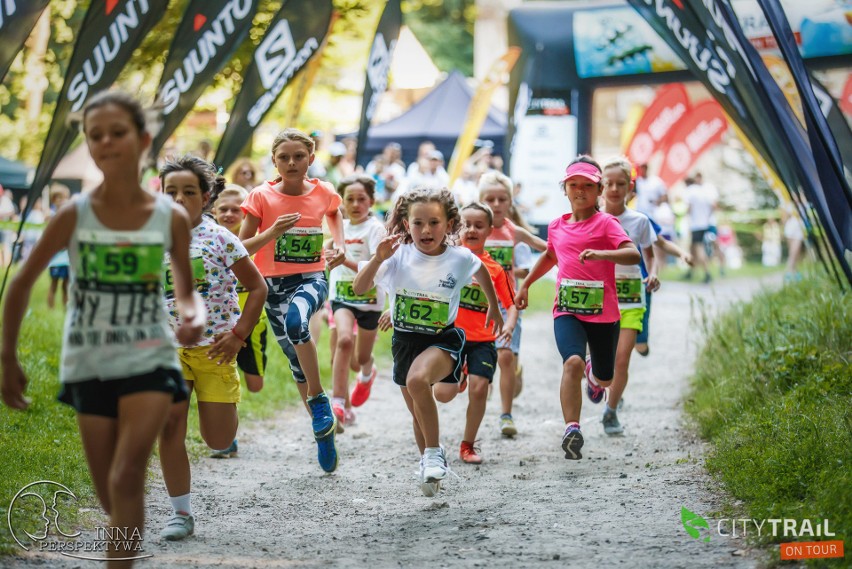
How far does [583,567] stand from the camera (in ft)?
15.0

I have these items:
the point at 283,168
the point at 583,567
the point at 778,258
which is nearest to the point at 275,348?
the point at 283,168

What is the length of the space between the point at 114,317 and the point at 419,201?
2479 millimetres

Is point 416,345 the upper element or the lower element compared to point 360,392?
upper

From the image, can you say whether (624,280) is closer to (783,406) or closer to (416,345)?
(783,406)

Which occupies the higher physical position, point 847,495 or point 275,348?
point 275,348

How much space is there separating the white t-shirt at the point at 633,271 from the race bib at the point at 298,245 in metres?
2.23

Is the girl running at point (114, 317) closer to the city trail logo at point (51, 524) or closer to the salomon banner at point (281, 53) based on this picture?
the city trail logo at point (51, 524)

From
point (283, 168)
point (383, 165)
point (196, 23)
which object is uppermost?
point (383, 165)

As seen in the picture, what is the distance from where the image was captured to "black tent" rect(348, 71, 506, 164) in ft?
85.1

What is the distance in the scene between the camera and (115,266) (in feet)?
13.1

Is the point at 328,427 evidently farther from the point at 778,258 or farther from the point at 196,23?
the point at 778,258

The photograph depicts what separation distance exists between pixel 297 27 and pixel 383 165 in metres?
9.98

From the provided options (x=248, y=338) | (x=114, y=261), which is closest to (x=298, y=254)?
(x=248, y=338)

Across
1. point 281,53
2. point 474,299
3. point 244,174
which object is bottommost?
point 474,299
